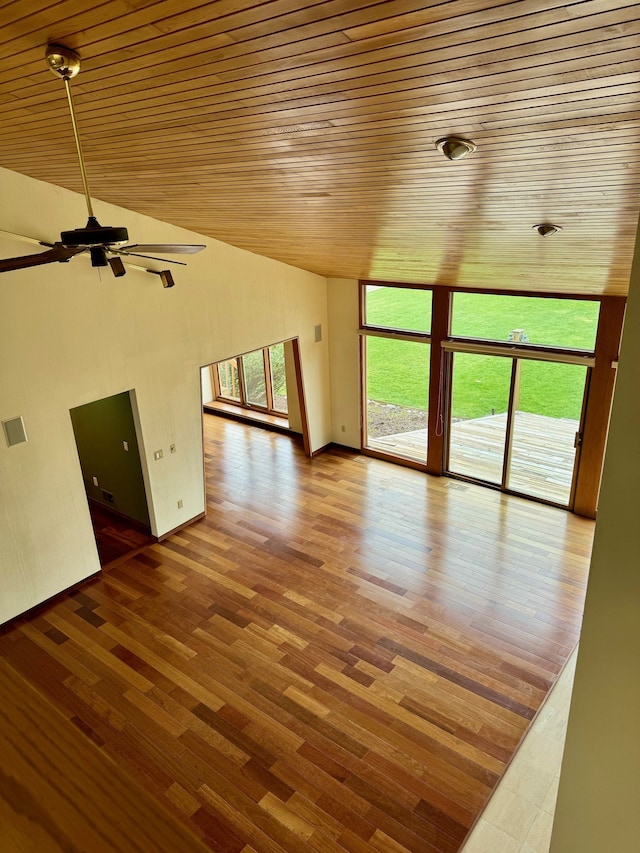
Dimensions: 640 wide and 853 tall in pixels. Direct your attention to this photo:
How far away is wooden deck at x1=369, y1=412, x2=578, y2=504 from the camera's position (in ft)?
23.0

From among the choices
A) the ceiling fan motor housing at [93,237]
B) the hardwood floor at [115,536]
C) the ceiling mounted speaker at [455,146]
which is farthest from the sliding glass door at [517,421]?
the ceiling fan motor housing at [93,237]

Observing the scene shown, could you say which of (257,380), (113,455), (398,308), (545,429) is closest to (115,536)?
(113,455)

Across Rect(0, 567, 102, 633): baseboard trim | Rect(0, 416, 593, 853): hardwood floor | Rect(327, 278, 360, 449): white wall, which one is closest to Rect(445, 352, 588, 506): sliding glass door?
Rect(0, 416, 593, 853): hardwood floor

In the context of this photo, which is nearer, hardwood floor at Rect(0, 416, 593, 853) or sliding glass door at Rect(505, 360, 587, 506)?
hardwood floor at Rect(0, 416, 593, 853)

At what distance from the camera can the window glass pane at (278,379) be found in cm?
981

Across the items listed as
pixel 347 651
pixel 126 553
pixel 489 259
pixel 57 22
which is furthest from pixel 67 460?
pixel 489 259

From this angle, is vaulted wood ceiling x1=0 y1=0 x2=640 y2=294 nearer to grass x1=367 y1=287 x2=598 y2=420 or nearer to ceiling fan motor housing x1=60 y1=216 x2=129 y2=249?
ceiling fan motor housing x1=60 y1=216 x2=129 y2=249

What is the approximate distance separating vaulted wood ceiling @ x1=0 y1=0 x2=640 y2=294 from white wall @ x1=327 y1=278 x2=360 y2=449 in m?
3.88

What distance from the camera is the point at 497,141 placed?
2.34 metres

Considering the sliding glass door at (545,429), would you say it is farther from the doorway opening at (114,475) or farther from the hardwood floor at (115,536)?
the hardwood floor at (115,536)

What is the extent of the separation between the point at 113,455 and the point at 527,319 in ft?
17.8

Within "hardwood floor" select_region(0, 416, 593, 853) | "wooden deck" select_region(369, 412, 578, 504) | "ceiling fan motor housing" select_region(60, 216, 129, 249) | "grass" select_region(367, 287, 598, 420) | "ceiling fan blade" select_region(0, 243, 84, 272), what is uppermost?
"ceiling fan motor housing" select_region(60, 216, 129, 249)

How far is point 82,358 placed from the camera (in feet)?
17.6

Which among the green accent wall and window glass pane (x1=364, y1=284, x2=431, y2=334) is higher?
window glass pane (x1=364, y1=284, x2=431, y2=334)
